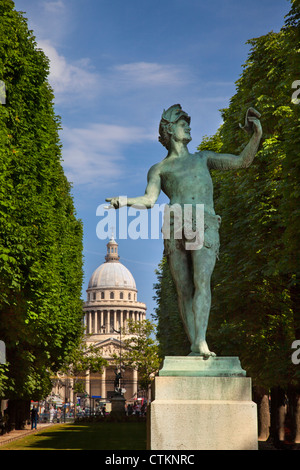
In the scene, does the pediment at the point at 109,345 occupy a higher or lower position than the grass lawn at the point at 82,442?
higher

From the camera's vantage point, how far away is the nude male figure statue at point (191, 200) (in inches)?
346

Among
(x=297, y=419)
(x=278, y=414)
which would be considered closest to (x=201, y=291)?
(x=297, y=419)

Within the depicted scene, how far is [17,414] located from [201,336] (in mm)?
41975

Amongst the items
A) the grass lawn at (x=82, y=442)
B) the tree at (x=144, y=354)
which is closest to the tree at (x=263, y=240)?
the grass lawn at (x=82, y=442)

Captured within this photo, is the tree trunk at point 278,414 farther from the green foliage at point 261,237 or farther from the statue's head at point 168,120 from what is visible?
the statue's head at point 168,120

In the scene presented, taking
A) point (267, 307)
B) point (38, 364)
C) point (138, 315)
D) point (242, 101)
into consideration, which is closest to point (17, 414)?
point (38, 364)

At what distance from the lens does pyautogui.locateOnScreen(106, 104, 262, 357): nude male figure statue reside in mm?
8797

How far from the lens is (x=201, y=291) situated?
8.78 meters

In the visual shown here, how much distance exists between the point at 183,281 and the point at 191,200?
1.00 meters

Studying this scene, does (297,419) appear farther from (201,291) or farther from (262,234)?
(201,291)

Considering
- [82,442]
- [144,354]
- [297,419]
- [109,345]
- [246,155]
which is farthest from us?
[109,345]

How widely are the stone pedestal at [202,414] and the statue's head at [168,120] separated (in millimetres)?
3238

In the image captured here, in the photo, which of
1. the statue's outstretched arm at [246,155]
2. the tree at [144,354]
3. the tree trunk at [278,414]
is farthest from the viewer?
the tree at [144,354]
